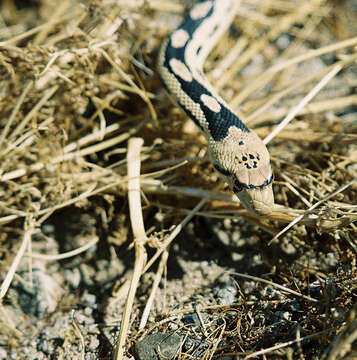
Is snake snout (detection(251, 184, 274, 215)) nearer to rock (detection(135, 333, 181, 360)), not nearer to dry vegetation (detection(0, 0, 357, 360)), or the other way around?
dry vegetation (detection(0, 0, 357, 360))

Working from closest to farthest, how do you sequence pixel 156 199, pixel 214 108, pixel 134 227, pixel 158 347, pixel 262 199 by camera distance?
pixel 158 347 → pixel 262 199 → pixel 134 227 → pixel 214 108 → pixel 156 199

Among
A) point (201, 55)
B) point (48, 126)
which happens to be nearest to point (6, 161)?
point (48, 126)

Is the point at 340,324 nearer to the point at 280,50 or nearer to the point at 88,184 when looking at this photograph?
the point at 88,184

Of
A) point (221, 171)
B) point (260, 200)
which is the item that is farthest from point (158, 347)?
point (221, 171)

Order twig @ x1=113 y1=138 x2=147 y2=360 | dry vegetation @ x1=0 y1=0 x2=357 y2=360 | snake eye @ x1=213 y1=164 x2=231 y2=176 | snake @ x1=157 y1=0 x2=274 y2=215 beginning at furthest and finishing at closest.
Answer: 1. snake eye @ x1=213 y1=164 x2=231 y2=176
2. snake @ x1=157 y1=0 x2=274 y2=215
3. dry vegetation @ x1=0 y1=0 x2=357 y2=360
4. twig @ x1=113 y1=138 x2=147 y2=360

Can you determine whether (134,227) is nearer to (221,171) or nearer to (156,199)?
(156,199)

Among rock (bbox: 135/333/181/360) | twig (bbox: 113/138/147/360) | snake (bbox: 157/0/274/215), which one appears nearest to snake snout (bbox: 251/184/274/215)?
snake (bbox: 157/0/274/215)
